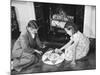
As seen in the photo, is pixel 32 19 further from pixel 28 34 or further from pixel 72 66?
pixel 72 66

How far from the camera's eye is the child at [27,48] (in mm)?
1492

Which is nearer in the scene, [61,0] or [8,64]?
[8,64]

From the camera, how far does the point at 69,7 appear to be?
162cm

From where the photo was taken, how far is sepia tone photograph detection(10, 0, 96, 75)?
150 cm

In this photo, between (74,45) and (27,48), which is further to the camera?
(74,45)

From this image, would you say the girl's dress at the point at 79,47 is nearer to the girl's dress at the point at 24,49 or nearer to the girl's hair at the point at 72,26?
the girl's hair at the point at 72,26

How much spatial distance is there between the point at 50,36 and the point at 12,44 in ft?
1.36

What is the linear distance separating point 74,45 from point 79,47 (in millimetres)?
67

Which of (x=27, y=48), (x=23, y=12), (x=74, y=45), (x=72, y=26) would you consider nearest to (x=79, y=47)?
(x=74, y=45)

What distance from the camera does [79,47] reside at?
1.65 m

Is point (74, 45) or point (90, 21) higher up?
point (90, 21)

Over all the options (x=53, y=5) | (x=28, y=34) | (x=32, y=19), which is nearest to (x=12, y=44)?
(x=28, y=34)

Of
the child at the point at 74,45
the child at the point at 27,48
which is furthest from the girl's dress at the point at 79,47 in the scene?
the child at the point at 27,48

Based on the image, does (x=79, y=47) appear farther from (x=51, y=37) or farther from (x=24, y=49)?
(x=24, y=49)
